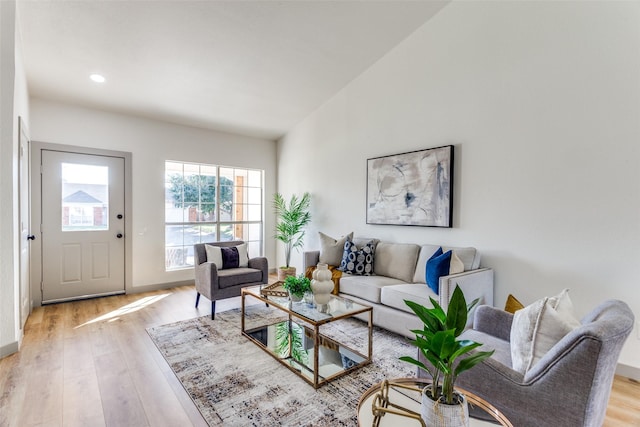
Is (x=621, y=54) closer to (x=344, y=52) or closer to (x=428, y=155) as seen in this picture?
(x=428, y=155)

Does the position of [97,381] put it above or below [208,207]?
below

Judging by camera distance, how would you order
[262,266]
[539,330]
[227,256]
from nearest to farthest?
[539,330] < [227,256] < [262,266]

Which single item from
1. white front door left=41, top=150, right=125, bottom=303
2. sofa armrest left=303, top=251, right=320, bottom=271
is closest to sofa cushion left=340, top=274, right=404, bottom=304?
sofa armrest left=303, top=251, right=320, bottom=271

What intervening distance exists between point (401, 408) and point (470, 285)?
6.00 feet

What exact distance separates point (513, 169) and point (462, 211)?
2.12 feet

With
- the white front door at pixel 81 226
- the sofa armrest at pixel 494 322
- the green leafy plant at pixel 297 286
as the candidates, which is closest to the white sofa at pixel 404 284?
the sofa armrest at pixel 494 322

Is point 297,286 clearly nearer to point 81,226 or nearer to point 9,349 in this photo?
point 9,349

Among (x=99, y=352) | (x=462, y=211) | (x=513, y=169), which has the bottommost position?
(x=99, y=352)

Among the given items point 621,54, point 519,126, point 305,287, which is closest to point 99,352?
point 305,287

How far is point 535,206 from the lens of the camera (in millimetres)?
2857

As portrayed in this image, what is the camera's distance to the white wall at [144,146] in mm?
4094

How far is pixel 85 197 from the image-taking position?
4.30 metres

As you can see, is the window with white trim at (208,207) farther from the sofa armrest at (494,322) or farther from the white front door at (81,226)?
the sofa armrest at (494,322)

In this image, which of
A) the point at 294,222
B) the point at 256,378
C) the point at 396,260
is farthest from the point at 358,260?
the point at 256,378
